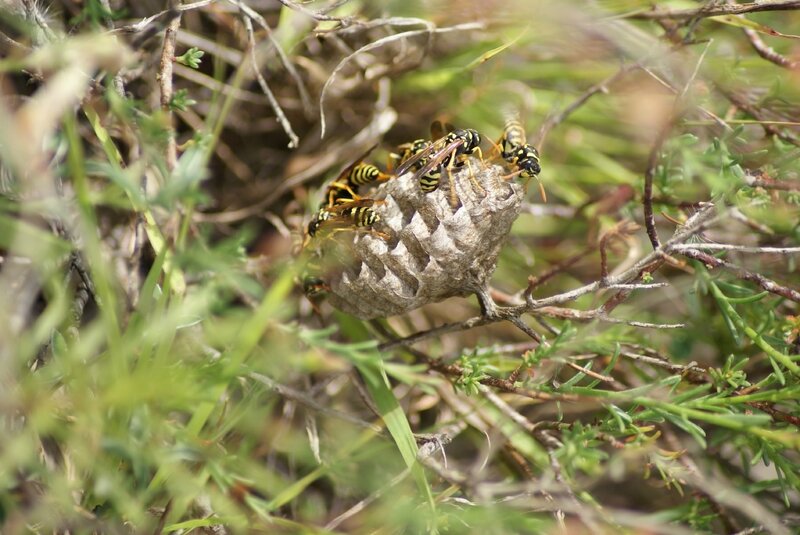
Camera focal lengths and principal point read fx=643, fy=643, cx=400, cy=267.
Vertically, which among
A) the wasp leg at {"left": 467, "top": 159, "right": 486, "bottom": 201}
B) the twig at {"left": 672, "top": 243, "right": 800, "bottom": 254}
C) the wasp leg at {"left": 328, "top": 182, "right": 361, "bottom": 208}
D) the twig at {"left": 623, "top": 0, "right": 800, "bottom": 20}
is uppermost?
the twig at {"left": 623, "top": 0, "right": 800, "bottom": 20}

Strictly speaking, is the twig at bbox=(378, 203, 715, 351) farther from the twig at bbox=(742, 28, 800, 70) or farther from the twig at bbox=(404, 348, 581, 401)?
the twig at bbox=(742, 28, 800, 70)

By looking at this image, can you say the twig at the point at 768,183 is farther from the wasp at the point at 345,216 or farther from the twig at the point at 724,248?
the wasp at the point at 345,216

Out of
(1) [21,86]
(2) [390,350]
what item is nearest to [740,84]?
(2) [390,350]

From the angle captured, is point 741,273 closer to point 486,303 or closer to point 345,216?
point 486,303

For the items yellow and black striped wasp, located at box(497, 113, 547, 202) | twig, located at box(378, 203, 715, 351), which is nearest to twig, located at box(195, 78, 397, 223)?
yellow and black striped wasp, located at box(497, 113, 547, 202)

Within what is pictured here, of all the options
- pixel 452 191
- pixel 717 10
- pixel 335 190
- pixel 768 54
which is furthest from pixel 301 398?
pixel 768 54

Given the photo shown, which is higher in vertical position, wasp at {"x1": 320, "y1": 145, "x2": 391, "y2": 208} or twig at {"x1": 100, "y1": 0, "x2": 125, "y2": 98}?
twig at {"x1": 100, "y1": 0, "x2": 125, "y2": 98}

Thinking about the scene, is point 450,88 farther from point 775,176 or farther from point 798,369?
point 798,369
